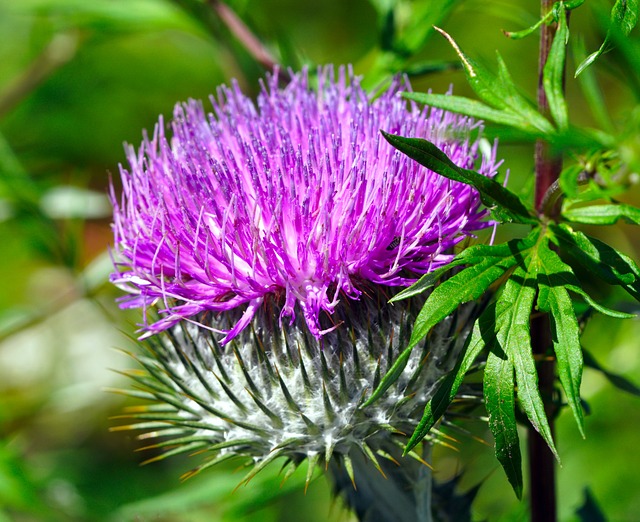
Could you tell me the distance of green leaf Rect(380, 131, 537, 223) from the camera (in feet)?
5.12

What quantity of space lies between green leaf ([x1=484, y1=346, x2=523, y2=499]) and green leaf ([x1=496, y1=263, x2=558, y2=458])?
0.07ft

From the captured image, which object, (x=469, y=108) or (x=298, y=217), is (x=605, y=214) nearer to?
(x=469, y=108)

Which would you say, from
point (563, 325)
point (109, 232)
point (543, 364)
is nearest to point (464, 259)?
point (563, 325)

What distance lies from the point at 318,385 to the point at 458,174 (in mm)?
704

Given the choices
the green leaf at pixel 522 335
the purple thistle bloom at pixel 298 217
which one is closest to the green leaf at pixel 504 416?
the green leaf at pixel 522 335

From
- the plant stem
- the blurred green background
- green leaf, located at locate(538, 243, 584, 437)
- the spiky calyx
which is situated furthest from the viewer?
the blurred green background

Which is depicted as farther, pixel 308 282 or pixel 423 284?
pixel 308 282

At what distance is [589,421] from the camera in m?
3.82

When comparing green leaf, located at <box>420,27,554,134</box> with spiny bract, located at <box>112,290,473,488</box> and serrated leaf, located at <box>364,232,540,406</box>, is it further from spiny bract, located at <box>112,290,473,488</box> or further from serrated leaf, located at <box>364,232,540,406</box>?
spiny bract, located at <box>112,290,473,488</box>

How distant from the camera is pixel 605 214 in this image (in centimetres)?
167

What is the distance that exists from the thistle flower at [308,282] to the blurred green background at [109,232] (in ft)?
0.85

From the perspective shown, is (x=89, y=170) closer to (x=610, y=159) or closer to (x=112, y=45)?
(x=112, y=45)

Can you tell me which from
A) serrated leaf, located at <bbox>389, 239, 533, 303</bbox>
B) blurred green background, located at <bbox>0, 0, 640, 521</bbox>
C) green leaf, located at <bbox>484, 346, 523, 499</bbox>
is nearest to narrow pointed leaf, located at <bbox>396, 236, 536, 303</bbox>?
serrated leaf, located at <bbox>389, 239, 533, 303</bbox>

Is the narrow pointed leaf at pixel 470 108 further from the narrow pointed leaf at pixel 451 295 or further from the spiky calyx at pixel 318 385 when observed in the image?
the spiky calyx at pixel 318 385
